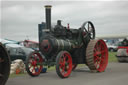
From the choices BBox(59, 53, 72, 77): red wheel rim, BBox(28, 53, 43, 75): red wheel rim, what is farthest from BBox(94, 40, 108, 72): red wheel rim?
BBox(28, 53, 43, 75): red wheel rim

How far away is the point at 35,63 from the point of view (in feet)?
27.3

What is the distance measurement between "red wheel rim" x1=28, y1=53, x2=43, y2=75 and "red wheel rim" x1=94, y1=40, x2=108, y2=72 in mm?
2297

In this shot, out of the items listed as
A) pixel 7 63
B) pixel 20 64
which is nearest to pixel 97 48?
pixel 20 64

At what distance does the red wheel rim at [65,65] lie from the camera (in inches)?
297

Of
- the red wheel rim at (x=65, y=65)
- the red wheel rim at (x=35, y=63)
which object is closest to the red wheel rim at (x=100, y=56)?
the red wheel rim at (x=65, y=65)

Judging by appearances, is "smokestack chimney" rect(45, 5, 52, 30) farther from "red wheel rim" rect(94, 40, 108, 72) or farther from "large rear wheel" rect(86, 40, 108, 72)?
"red wheel rim" rect(94, 40, 108, 72)

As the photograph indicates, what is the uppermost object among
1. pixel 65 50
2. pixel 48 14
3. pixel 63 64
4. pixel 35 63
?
pixel 48 14

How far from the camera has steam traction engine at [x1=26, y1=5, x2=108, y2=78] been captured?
7863mm

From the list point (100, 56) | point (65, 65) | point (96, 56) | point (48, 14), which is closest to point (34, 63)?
point (65, 65)

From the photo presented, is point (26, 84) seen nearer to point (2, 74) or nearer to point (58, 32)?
point (2, 74)

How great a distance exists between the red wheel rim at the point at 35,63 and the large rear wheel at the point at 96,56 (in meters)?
1.85

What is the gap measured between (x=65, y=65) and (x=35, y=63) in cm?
120

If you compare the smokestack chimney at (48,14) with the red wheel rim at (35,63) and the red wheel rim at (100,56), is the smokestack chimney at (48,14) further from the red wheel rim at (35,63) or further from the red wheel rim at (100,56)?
the red wheel rim at (100,56)

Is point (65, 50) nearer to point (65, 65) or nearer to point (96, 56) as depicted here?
point (65, 65)
